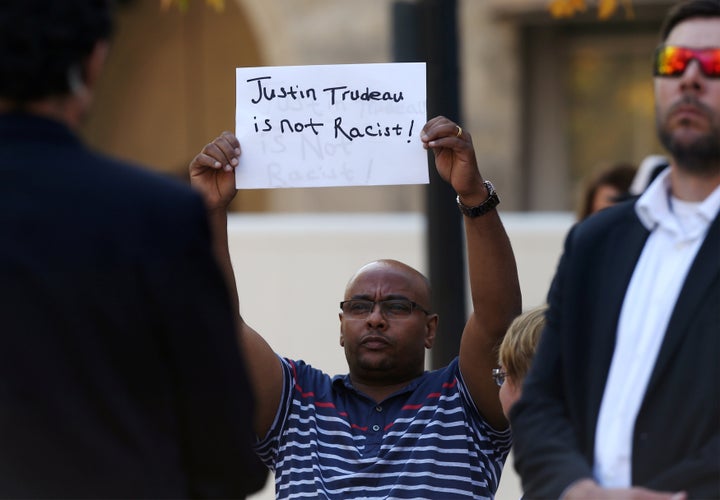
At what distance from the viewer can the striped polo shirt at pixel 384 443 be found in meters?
3.47

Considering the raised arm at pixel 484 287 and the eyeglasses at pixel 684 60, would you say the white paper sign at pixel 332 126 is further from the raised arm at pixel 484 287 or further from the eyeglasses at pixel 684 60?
the eyeglasses at pixel 684 60

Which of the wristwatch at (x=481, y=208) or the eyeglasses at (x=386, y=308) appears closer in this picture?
the wristwatch at (x=481, y=208)

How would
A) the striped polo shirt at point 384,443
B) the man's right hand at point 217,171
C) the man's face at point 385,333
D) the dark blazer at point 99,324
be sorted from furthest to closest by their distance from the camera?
the man's face at point 385,333 → the man's right hand at point 217,171 → the striped polo shirt at point 384,443 → the dark blazer at point 99,324

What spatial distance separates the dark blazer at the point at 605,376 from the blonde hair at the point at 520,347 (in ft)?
1.47

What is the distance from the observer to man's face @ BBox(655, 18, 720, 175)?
8.20ft

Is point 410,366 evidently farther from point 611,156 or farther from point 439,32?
point 611,156

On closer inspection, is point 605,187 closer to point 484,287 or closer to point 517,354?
point 484,287

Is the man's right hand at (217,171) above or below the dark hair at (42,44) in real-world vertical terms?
Answer: below

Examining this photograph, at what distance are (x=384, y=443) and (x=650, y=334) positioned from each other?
1.24 metres

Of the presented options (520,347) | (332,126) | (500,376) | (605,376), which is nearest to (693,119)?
(605,376)

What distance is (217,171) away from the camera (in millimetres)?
3652

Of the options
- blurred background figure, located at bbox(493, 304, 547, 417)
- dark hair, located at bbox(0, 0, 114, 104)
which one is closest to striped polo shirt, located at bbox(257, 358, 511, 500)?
blurred background figure, located at bbox(493, 304, 547, 417)

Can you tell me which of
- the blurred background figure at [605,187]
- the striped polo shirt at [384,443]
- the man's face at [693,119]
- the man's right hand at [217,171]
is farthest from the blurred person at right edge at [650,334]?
the blurred background figure at [605,187]

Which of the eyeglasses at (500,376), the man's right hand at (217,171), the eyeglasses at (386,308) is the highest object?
the man's right hand at (217,171)
